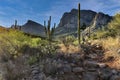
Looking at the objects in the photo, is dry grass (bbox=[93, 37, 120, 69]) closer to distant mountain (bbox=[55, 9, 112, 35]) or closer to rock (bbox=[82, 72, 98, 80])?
rock (bbox=[82, 72, 98, 80])

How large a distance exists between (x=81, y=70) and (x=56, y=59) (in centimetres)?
167

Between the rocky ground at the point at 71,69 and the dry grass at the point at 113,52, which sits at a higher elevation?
the dry grass at the point at 113,52

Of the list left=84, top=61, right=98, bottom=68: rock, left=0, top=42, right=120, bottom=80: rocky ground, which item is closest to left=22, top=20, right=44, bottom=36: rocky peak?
left=0, top=42, right=120, bottom=80: rocky ground

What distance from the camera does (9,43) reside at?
15766 millimetres

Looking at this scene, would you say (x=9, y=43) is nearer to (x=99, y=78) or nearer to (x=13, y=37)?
(x=13, y=37)

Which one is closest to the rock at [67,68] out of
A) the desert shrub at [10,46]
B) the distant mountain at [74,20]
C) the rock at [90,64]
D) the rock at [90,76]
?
the rock at [90,76]

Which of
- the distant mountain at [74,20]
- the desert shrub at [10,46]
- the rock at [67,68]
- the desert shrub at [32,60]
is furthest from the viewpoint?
the distant mountain at [74,20]

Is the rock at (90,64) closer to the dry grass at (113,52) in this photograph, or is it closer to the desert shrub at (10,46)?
the dry grass at (113,52)

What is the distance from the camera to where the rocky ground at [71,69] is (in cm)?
1162

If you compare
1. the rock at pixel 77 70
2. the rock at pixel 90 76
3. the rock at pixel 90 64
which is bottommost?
the rock at pixel 90 76

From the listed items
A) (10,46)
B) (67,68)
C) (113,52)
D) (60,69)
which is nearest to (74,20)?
(10,46)

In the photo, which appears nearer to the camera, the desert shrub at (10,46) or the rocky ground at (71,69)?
the rocky ground at (71,69)

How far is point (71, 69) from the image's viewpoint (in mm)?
12367

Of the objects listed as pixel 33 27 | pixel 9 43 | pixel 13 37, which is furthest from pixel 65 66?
pixel 33 27
